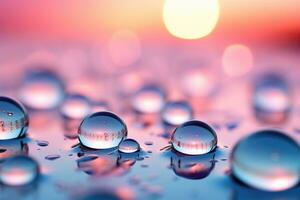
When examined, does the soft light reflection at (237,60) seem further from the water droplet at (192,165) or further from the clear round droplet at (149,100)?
the water droplet at (192,165)

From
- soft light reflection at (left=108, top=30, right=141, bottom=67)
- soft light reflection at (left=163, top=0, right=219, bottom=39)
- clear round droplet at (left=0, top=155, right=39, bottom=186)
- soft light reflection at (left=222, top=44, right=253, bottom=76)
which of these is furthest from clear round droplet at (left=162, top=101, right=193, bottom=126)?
soft light reflection at (left=163, top=0, right=219, bottom=39)

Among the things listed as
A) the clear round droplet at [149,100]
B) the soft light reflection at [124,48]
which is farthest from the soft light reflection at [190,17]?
the clear round droplet at [149,100]

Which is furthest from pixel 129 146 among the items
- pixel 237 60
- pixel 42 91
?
pixel 237 60

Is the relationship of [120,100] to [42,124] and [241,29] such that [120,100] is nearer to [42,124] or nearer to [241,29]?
[42,124]

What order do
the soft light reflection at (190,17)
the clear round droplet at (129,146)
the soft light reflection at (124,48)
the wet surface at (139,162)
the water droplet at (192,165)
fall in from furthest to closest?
1. the soft light reflection at (190,17)
2. the soft light reflection at (124,48)
3. the clear round droplet at (129,146)
4. the water droplet at (192,165)
5. the wet surface at (139,162)

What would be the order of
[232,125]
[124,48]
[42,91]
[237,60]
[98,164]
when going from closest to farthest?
[98,164] → [232,125] → [42,91] → [237,60] → [124,48]

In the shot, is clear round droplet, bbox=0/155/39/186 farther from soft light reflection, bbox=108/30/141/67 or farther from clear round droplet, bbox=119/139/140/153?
soft light reflection, bbox=108/30/141/67

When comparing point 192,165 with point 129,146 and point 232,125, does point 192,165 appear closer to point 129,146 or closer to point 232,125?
point 129,146
